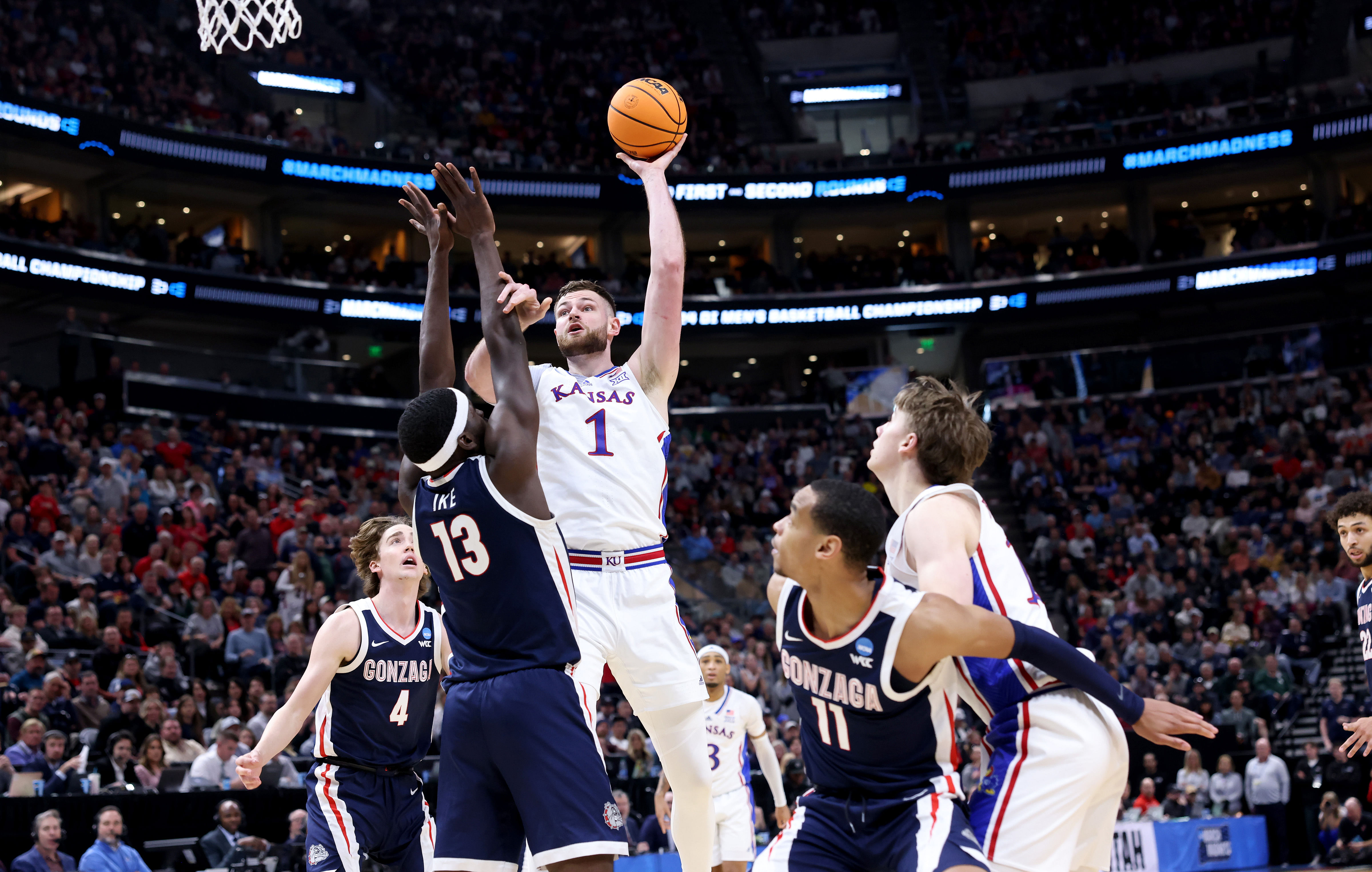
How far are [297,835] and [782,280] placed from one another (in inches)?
949

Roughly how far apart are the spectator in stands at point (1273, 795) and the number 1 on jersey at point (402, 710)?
12827 millimetres

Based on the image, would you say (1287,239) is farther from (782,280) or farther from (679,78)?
(679,78)

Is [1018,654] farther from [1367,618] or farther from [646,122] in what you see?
[1367,618]

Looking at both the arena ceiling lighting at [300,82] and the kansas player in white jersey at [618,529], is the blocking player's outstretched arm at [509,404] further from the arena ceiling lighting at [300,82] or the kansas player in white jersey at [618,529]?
the arena ceiling lighting at [300,82]

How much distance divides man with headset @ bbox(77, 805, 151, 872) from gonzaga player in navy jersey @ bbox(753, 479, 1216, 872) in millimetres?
7553

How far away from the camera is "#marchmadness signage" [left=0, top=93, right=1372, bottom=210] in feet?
88.6

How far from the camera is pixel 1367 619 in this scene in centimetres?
799

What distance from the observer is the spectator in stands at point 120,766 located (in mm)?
11906

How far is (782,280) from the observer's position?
33.6m

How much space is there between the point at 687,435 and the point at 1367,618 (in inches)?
863

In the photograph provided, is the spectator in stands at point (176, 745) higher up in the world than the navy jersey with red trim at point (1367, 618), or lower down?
lower down

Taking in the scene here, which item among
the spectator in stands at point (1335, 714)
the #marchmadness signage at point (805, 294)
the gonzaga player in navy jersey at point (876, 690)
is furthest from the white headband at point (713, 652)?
the #marchmadness signage at point (805, 294)

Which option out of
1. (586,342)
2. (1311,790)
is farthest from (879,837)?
(1311,790)

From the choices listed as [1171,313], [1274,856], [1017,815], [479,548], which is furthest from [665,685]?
[1171,313]
